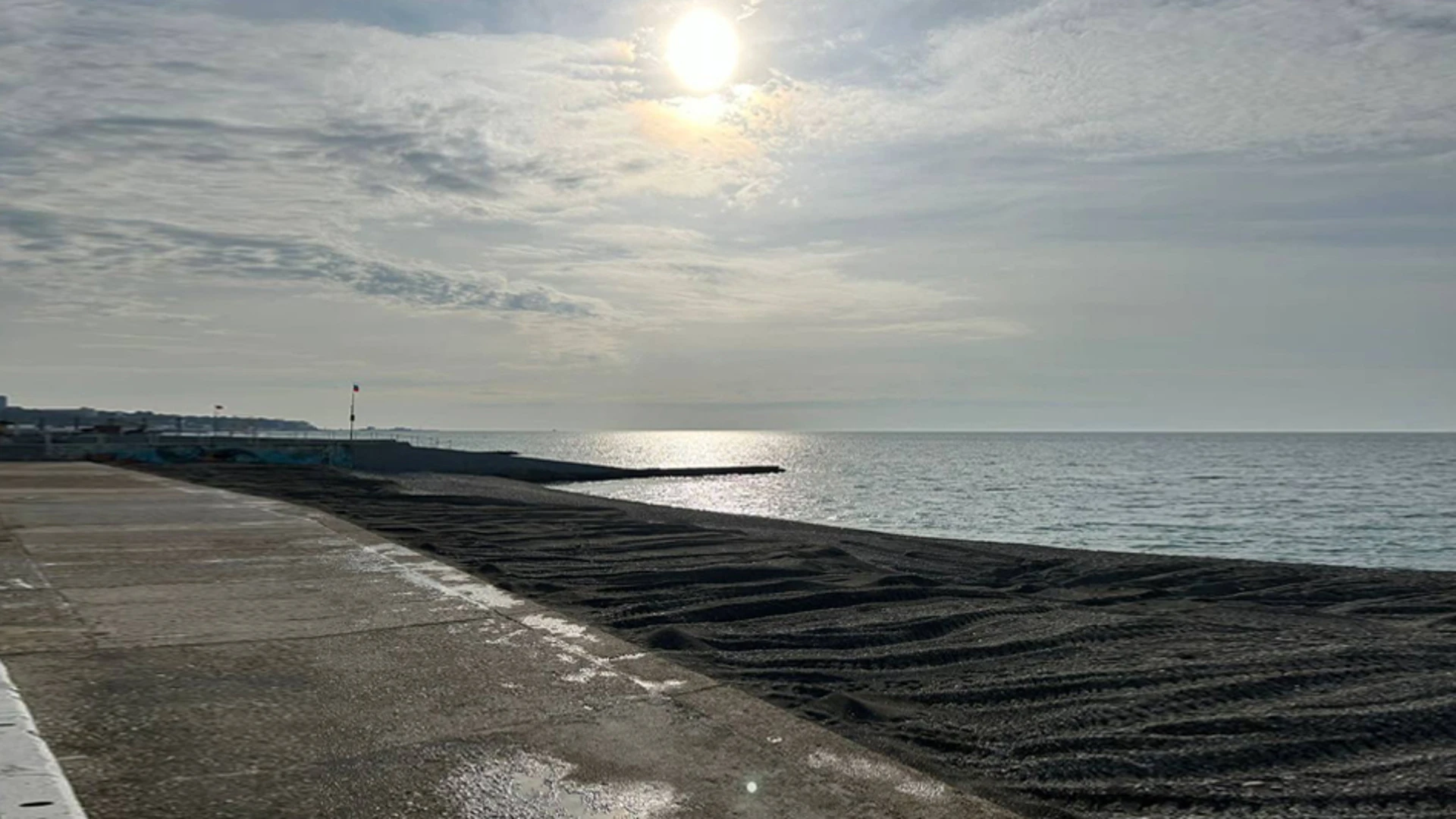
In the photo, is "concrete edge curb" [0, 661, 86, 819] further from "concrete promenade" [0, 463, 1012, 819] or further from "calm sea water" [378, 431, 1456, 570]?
"calm sea water" [378, 431, 1456, 570]

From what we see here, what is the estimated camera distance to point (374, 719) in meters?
4.71

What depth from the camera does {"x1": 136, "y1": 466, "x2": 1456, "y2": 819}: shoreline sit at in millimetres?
4453

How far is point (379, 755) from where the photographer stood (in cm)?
421

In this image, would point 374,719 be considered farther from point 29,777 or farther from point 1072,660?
point 1072,660

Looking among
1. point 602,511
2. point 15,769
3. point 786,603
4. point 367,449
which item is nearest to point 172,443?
point 367,449

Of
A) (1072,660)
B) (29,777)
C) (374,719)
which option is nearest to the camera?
(29,777)

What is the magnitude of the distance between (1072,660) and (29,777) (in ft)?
17.6

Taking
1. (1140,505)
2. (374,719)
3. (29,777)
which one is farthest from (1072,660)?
(1140,505)

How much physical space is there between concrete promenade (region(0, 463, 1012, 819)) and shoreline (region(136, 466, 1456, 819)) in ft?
1.80

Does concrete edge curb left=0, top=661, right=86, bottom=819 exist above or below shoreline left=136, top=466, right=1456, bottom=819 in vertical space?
above

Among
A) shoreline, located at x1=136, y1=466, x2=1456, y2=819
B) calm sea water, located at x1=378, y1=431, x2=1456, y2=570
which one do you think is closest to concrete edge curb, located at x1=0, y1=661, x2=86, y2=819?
shoreline, located at x1=136, y1=466, x2=1456, y2=819

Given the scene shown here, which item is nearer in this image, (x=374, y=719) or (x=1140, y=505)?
(x=374, y=719)

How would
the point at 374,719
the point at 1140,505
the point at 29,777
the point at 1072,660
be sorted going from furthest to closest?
1. the point at 1140,505
2. the point at 1072,660
3. the point at 374,719
4. the point at 29,777

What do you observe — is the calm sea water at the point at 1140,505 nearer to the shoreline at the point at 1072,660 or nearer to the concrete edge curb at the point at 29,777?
the shoreline at the point at 1072,660
